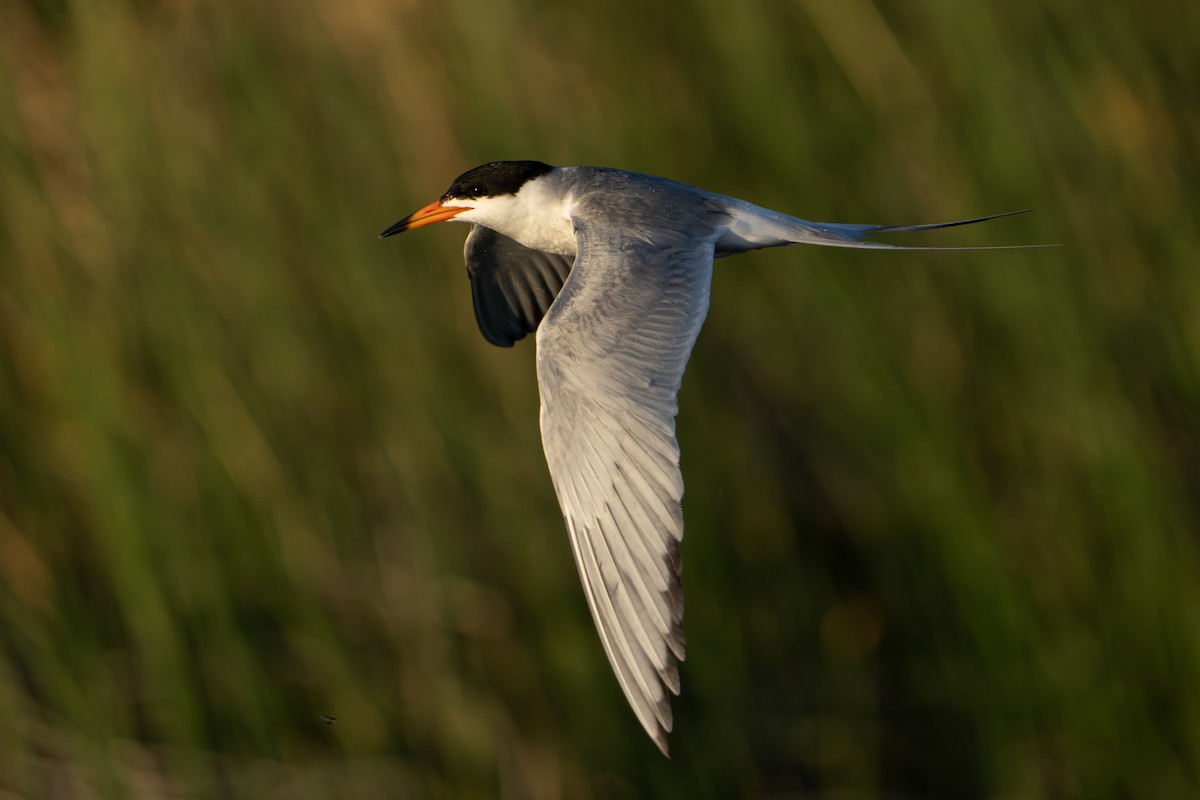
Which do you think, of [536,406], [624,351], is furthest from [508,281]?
[624,351]

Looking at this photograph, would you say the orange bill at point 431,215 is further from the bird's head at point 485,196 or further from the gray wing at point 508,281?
the gray wing at point 508,281

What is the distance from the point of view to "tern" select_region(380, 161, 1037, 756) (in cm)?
153

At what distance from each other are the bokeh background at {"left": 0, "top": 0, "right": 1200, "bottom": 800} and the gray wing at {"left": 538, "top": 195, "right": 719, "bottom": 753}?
31.1 inches

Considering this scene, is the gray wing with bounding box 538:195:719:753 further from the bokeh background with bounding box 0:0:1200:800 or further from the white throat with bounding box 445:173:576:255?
the bokeh background with bounding box 0:0:1200:800

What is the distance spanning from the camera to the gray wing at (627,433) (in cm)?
152

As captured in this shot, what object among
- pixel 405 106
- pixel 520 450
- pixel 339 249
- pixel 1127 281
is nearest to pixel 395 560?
pixel 520 450

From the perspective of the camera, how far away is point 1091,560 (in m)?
2.62

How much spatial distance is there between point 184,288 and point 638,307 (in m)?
1.20

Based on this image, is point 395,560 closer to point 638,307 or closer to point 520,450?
point 520,450

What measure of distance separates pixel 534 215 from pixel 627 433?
0.59 meters

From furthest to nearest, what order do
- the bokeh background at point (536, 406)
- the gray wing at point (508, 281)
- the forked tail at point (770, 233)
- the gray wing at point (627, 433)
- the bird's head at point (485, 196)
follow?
the bokeh background at point (536, 406) → the gray wing at point (508, 281) → the bird's head at point (485, 196) → the forked tail at point (770, 233) → the gray wing at point (627, 433)

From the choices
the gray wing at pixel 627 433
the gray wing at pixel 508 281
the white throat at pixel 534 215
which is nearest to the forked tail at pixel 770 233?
the gray wing at pixel 627 433

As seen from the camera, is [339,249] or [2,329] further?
[2,329]

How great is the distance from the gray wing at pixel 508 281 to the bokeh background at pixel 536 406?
0.33 m
